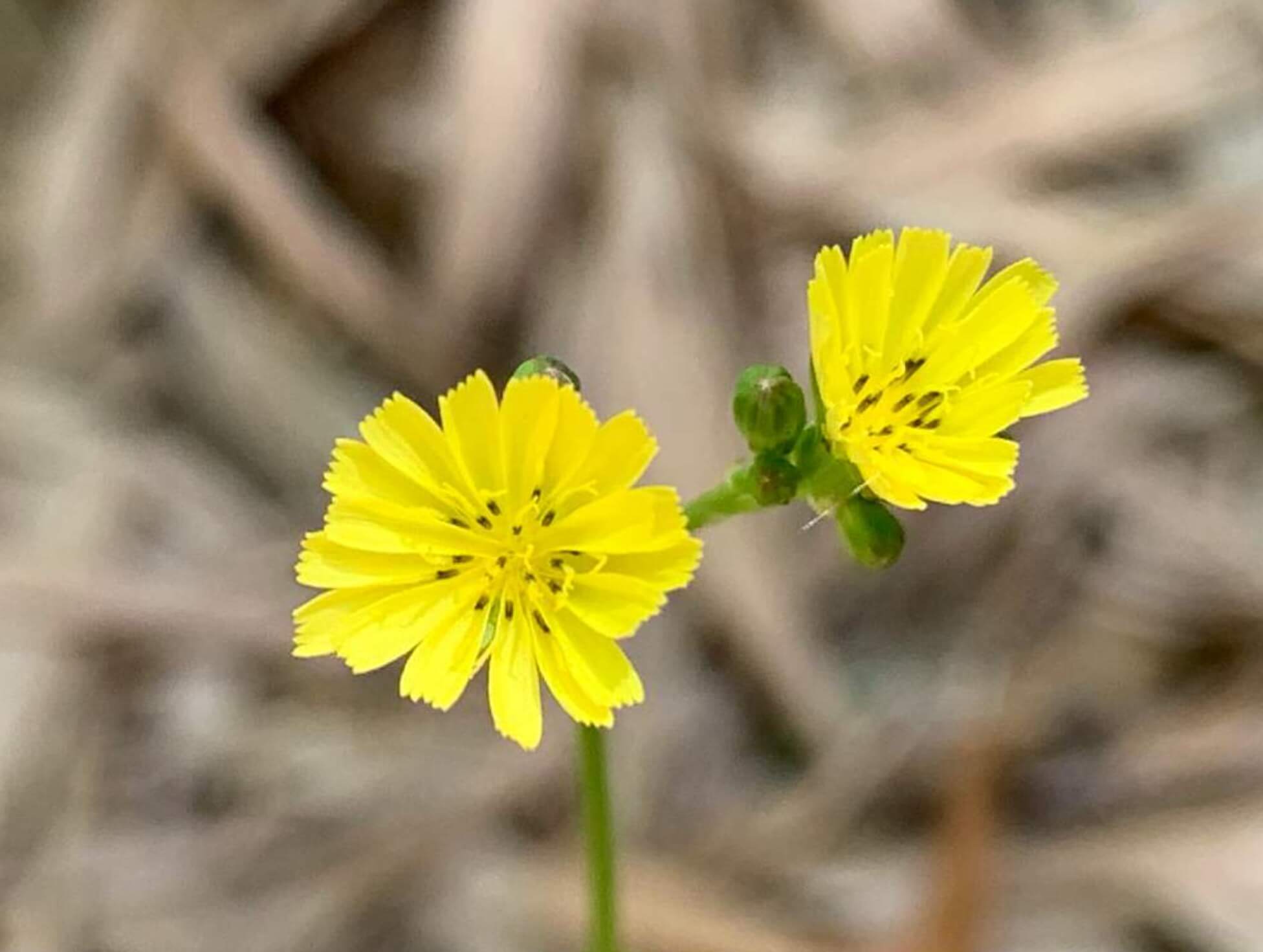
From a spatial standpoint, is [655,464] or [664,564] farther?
[655,464]

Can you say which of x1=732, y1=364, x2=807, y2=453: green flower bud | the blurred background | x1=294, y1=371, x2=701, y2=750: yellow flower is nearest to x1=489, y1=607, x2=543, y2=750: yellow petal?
x1=294, y1=371, x2=701, y2=750: yellow flower

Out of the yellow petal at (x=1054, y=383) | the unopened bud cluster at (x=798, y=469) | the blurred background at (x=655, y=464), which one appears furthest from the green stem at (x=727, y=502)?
the blurred background at (x=655, y=464)

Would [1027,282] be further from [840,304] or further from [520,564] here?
[520,564]

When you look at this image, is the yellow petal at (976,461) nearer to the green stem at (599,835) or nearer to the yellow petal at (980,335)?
the yellow petal at (980,335)

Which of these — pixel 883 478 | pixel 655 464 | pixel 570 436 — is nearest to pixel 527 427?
pixel 570 436

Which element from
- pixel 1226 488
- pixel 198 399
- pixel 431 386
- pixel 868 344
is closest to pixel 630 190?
pixel 431 386
